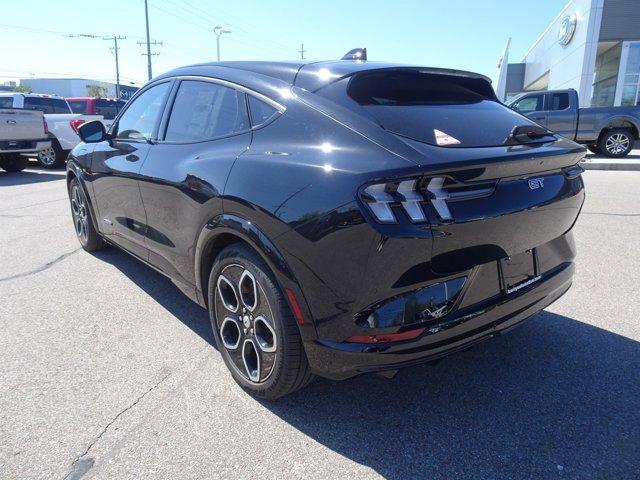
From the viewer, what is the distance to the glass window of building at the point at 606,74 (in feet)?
83.2

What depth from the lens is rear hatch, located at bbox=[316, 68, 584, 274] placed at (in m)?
1.94

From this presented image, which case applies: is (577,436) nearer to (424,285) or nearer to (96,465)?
(424,285)

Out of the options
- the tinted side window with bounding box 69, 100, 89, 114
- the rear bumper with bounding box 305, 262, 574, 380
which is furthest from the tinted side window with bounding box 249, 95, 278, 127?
the tinted side window with bounding box 69, 100, 89, 114

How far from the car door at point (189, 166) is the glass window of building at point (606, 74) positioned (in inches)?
1090

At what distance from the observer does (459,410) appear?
2.43 meters

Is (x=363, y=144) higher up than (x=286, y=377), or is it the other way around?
(x=363, y=144)

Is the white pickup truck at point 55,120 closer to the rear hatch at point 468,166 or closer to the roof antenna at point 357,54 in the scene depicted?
the roof antenna at point 357,54

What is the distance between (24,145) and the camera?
12.5 meters

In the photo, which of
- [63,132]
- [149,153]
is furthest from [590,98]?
[149,153]

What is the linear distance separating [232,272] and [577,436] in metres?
1.85

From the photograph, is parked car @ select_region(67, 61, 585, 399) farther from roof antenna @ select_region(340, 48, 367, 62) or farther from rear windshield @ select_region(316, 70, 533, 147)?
roof antenna @ select_region(340, 48, 367, 62)

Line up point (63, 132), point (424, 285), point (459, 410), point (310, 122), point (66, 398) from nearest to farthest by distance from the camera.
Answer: point (424, 285)
point (310, 122)
point (459, 410)
point (66, 398)
point (63, 132)

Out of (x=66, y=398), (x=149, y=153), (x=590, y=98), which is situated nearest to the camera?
(x=66, y=398)

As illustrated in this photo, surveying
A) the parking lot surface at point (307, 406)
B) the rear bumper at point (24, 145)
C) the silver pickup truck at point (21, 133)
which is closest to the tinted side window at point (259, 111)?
the parking lot surface at point (307, 406)
